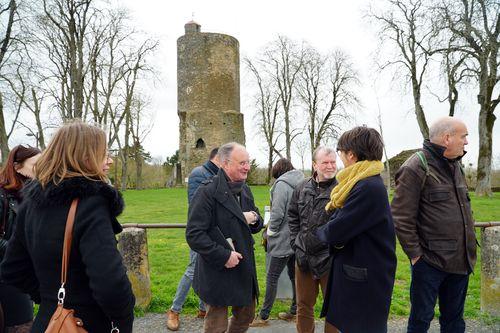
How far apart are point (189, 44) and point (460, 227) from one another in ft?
88.4

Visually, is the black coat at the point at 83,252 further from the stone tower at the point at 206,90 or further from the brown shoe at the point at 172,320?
the stone tower at the point at 206,90

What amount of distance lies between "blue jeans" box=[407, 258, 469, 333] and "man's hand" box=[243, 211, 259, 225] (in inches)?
57.8

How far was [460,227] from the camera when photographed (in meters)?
3.23

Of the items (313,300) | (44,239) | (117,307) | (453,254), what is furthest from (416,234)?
(44,239)

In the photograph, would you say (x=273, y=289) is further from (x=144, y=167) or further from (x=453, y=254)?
(x=144, y=167)

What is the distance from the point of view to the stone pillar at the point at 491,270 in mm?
4477

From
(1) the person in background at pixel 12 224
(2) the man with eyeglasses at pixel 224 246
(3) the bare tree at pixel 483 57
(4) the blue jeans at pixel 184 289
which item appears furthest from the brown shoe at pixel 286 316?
(3) the bare tree at pixel 483 57

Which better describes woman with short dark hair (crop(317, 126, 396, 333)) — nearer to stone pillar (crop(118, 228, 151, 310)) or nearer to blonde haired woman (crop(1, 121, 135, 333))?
blonde haired woman (crop(1, 121, 135, 333))

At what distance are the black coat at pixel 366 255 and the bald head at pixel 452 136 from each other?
3.44ft

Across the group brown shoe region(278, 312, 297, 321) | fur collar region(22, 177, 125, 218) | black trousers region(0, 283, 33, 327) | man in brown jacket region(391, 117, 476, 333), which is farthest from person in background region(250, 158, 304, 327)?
Result: fur collar region(22, 177, 125, 218)

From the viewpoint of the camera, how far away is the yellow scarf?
2705 mm

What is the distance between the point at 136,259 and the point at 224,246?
2039 mm

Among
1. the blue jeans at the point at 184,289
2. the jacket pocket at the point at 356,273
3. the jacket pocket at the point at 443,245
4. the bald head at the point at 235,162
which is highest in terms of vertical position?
the bald head at the point at 235,162

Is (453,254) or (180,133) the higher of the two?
(180,133)
